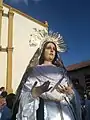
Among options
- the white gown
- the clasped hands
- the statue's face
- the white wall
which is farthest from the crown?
the white wall

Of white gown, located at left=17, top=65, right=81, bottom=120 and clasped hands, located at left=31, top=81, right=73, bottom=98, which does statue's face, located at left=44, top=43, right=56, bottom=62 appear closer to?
white gown, located at left=17, top=65, right=81, bottom=120

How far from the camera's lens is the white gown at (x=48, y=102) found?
321cm

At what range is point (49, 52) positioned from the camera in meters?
3.71

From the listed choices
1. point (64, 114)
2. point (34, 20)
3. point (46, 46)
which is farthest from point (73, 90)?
point (34, 20)

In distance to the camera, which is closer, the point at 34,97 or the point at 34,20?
the point at 34,97

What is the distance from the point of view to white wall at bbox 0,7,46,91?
17.2m

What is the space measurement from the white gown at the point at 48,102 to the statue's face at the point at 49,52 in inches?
6.7

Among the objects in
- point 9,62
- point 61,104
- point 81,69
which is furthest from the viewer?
point 81,69

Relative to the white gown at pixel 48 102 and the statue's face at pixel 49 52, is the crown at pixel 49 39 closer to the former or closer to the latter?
the statue's face at pixel 49 52

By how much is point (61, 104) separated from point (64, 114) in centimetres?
12

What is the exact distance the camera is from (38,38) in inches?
153

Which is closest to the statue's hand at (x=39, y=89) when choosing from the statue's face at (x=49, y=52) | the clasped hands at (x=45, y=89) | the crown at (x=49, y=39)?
the clasped hands at (x=45, y=89)

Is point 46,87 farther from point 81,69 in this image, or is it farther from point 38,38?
point 81,69

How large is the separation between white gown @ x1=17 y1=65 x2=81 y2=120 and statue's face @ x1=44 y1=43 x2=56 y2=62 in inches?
6.7
